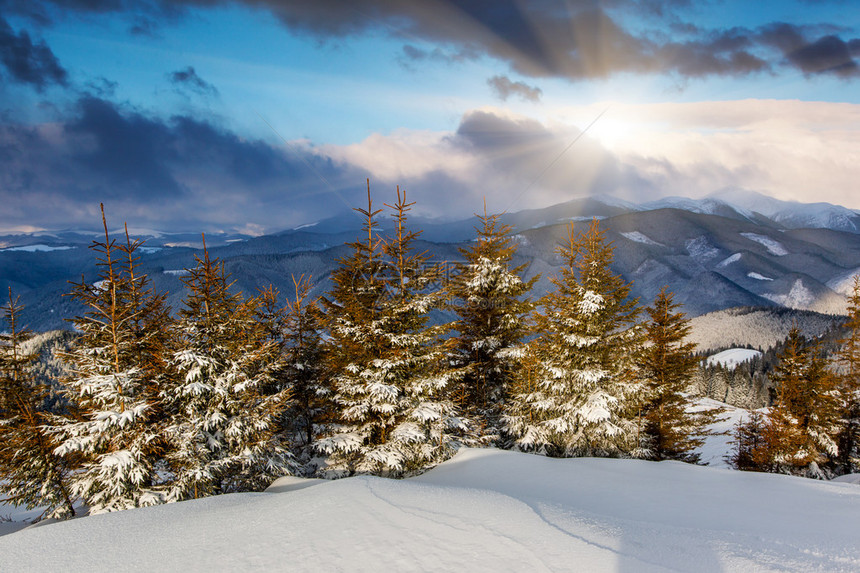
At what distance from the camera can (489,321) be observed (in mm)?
17500

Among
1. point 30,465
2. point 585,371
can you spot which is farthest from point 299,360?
point 585,371

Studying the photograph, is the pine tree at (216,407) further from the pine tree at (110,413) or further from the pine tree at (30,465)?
the pine tree at (30,465)

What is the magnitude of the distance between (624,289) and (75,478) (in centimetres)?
2015

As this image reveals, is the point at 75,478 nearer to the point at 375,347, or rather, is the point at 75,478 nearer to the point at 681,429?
the point at 375,347

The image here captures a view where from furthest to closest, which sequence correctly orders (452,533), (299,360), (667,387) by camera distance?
(667,387), (299,360), (452,533)

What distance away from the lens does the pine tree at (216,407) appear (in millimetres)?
11641

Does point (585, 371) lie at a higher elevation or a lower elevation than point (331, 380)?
lower

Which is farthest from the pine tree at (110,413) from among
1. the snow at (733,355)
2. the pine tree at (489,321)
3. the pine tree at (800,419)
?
the snow at (733,355)

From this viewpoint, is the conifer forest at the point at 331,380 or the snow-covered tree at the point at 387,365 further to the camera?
the snow-covered tree at the point at 387,365

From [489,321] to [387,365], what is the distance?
6437 millimetres

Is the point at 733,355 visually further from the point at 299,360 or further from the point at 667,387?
the point at 299,360

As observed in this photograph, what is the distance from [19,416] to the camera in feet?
46.4

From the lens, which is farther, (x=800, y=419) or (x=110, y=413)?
(x=800, y=419)

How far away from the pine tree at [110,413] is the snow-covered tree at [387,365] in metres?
4.98
